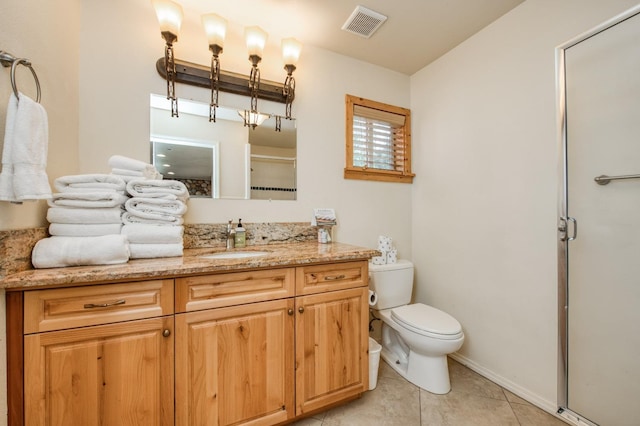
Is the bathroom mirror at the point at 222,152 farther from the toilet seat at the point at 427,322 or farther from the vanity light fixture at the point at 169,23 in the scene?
the toilet seat at the point at 427,322

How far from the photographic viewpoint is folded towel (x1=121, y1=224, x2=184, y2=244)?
113 cm

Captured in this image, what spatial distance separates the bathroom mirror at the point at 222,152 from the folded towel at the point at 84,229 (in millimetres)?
478

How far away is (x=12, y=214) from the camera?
2.91 feet

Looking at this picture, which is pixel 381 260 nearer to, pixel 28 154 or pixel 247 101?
pixel 247 101

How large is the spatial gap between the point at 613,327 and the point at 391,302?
3.73ft

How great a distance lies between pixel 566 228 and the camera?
133cm

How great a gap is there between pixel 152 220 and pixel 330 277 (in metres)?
0.95

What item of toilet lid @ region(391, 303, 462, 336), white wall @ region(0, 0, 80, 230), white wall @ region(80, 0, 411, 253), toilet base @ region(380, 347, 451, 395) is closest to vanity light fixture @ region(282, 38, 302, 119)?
white wall @ region(80, 0, 411, 253)

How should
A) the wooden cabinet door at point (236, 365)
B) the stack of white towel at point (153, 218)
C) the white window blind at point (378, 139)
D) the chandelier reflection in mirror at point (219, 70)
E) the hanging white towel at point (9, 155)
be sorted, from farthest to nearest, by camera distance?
1. the white window blind at point (378, 139)
2. the chandelier reflection in mirror at point (219, 70)
3. the stack of white towel at point (153, 218)
4. the wooden cabinet door at point (236, 365)
5. the hanging white towel at point (9, 155)

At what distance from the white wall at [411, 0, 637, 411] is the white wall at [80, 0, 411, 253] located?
0.40 meters

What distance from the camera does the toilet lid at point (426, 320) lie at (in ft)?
5.04

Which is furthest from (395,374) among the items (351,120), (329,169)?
(351,120)

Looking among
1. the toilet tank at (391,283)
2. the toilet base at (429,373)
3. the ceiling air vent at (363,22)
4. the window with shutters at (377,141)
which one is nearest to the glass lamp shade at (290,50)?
the ceiling air vent at (363,22)

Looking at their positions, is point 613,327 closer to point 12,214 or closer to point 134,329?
point 134,329
